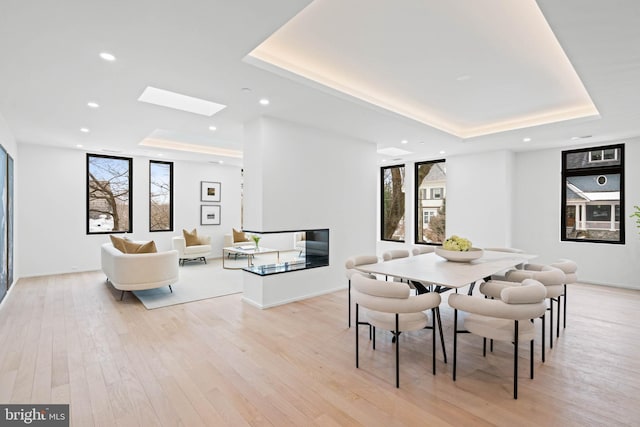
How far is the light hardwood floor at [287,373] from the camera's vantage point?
6.96 ft

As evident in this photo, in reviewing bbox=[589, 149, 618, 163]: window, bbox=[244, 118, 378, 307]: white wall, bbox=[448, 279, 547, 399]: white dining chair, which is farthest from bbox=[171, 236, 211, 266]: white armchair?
bbox=[589, 149, 618, 163]: window

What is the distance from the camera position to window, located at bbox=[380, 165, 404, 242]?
8734 mm

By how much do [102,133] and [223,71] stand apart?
3.64 metres

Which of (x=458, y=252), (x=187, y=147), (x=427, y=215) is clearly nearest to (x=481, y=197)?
(x=427, y=215)

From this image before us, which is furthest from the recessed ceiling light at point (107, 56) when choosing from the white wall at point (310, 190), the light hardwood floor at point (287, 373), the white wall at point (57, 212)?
the white wall at point (57, 212)

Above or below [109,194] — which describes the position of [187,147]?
above

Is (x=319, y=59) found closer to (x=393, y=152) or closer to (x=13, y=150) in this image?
(x=393, y=152)

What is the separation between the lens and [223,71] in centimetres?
297

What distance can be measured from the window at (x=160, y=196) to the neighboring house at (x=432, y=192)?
6.55m

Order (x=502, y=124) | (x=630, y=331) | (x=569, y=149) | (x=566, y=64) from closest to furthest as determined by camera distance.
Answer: (x=566, y=64), (x=630, y=331), (x=502, y=124), (x=569, y=149)

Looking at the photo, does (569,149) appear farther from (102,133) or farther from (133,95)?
(102,133)

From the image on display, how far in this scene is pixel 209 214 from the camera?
28.6 feet

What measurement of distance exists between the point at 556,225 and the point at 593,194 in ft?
2.70

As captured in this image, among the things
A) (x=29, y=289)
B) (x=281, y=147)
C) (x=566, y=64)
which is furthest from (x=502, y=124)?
(x=29, y=289)
